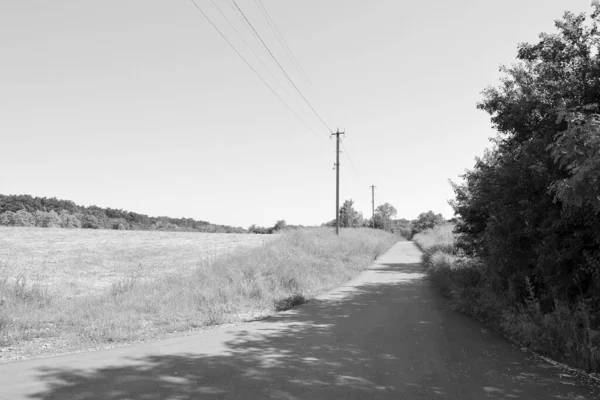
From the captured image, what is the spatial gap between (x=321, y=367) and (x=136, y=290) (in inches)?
322

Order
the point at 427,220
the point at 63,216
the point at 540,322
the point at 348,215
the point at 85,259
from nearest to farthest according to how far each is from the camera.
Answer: the point at 540,322
the point at 85,259
the point at 63,216
the point at 348,215
the point at 427,220

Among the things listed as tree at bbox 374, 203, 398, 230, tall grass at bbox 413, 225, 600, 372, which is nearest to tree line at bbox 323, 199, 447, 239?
tree at bbox 374, 203, 398, 230

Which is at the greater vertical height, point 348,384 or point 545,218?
point 545,218

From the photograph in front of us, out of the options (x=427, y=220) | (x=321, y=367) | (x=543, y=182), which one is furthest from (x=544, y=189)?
(x=427, y=220)

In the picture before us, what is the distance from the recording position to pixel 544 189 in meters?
8.20

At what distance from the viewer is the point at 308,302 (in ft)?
39.6

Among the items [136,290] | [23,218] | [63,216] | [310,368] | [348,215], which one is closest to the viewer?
[310,368]

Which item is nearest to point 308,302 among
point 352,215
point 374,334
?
point 374,334

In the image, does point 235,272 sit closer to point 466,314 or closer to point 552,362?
point 466,314

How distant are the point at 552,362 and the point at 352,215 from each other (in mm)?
79087

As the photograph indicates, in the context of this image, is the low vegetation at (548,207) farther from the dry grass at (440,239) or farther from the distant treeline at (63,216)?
the distant treeline at (63,216)

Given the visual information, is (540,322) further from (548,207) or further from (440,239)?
(440,239)

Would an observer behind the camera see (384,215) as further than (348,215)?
Yes

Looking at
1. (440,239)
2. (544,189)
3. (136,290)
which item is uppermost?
(544,189)
